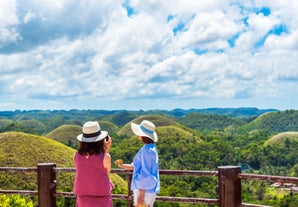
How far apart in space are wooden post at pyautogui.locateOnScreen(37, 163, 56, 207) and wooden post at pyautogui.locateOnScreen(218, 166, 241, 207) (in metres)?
2.28

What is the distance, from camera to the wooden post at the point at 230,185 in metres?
5.60

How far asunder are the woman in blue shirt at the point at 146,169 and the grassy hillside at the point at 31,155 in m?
35.8

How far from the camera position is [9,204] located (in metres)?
6.75

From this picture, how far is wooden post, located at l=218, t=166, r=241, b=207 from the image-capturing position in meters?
5.60

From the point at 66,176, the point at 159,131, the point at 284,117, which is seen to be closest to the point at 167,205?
the point at 66,176

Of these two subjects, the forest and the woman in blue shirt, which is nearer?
the woman in blue shirt

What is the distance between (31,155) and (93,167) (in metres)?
41.7

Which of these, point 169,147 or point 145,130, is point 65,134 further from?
point 145,130

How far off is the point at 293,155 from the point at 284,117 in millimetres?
90213

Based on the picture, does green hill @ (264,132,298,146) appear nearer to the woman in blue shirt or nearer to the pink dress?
the woman in blue shirt

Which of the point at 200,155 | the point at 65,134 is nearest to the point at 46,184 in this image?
the point at 200,155

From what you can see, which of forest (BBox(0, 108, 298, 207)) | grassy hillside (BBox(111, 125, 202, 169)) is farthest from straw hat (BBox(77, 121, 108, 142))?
grassy hillside (BBox(111, 125, 202, 169))

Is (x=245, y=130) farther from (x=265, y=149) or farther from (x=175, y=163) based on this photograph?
(x=175, y=163)

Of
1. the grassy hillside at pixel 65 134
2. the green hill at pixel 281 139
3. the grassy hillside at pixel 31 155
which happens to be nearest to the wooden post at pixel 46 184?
the grassy hillside at pixel 31 155
